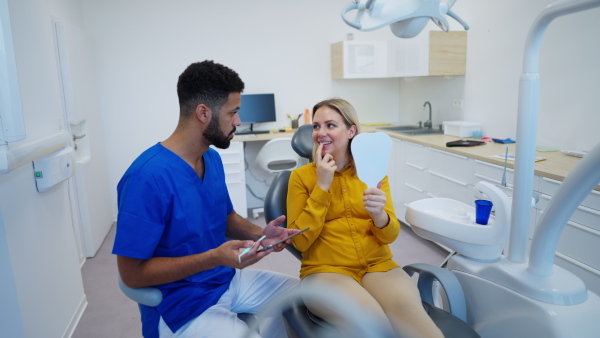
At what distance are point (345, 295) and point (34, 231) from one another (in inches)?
55.2

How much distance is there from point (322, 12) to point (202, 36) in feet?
4.14

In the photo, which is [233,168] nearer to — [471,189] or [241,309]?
[471,189]

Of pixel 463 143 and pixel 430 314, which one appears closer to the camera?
pixel 430 314

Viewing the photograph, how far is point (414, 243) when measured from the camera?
343 cm

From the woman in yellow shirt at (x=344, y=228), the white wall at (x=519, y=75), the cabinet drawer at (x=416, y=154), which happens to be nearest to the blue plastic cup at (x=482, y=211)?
the woman in yellow shirt at (x=344, y=228)

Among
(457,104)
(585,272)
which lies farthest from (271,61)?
(585,272)

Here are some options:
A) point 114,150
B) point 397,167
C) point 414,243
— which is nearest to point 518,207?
point 414,243

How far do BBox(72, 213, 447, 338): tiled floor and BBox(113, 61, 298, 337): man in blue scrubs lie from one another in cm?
115

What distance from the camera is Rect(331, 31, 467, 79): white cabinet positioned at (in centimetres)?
361

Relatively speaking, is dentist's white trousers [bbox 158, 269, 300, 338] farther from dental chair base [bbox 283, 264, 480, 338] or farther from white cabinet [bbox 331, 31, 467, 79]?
white cabinet [bbox 331, 31, 467, 79]

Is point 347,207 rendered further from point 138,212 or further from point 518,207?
point 138,212

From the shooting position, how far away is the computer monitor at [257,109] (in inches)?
166

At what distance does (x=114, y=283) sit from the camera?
2.89m

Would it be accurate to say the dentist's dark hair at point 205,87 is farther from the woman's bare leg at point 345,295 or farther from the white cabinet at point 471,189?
the white cabinet at point 471,189
